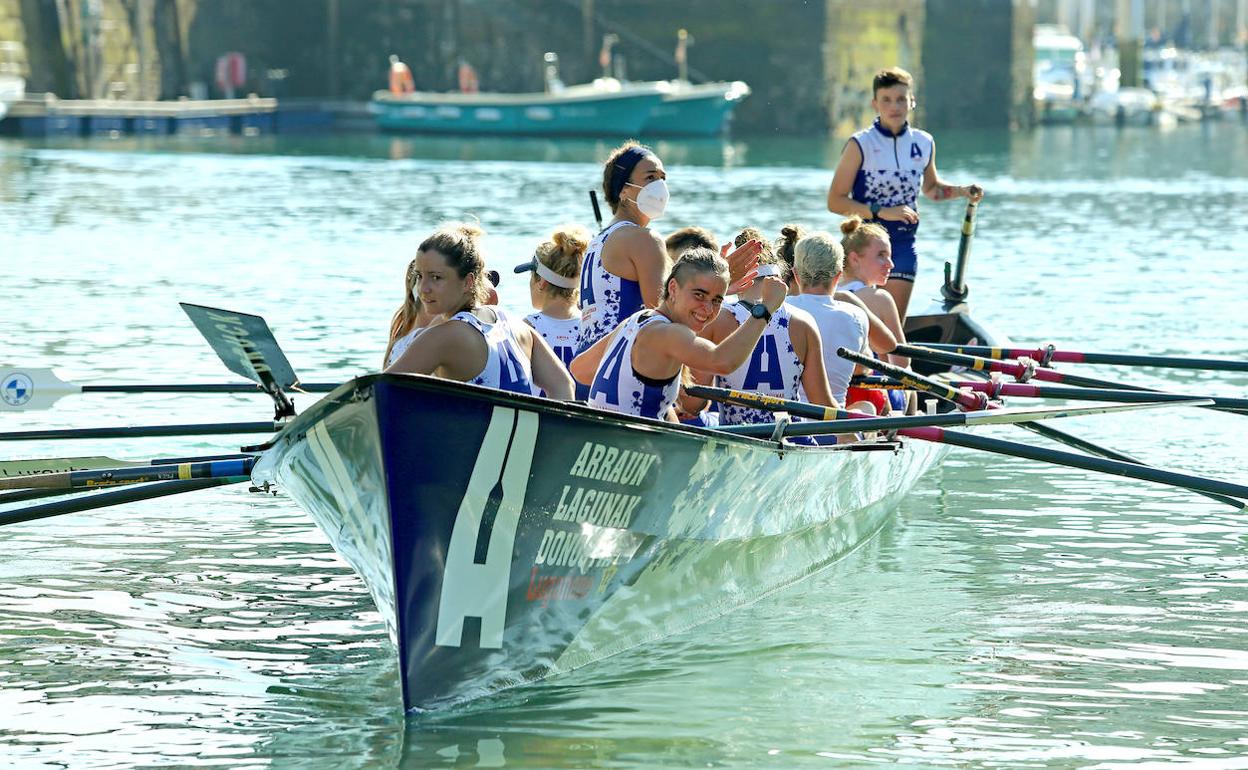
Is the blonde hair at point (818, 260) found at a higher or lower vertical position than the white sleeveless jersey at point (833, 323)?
higher

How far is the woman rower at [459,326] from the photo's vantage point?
6379 millimetres

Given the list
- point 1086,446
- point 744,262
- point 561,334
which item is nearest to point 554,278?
point 561,334

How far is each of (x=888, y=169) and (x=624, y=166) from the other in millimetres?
3542

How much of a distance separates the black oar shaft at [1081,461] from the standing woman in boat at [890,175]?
3458 mm

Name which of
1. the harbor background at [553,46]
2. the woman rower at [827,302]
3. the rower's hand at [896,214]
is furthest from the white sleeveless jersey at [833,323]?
the harbor background at [553,46]

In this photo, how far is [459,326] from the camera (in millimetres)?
6410

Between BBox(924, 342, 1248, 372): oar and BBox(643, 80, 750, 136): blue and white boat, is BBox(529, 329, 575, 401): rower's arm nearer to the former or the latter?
BBox(924, 342, 1248, 372): oar

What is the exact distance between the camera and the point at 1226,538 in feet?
31.0

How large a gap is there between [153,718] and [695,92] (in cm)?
4626

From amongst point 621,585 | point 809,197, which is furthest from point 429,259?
point 809,197

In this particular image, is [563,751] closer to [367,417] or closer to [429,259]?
[367,417]

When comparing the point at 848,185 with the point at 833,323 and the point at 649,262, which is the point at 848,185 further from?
the point at 649,262

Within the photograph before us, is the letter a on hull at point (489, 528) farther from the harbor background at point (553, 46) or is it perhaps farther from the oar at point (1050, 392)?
the harbor background at point (553, 46)

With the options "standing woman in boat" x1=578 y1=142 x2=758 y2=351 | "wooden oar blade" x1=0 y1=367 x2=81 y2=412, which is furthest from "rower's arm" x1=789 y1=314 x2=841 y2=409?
"wooden oar blade" x1=0 y1=367 x2=81 y2=412
